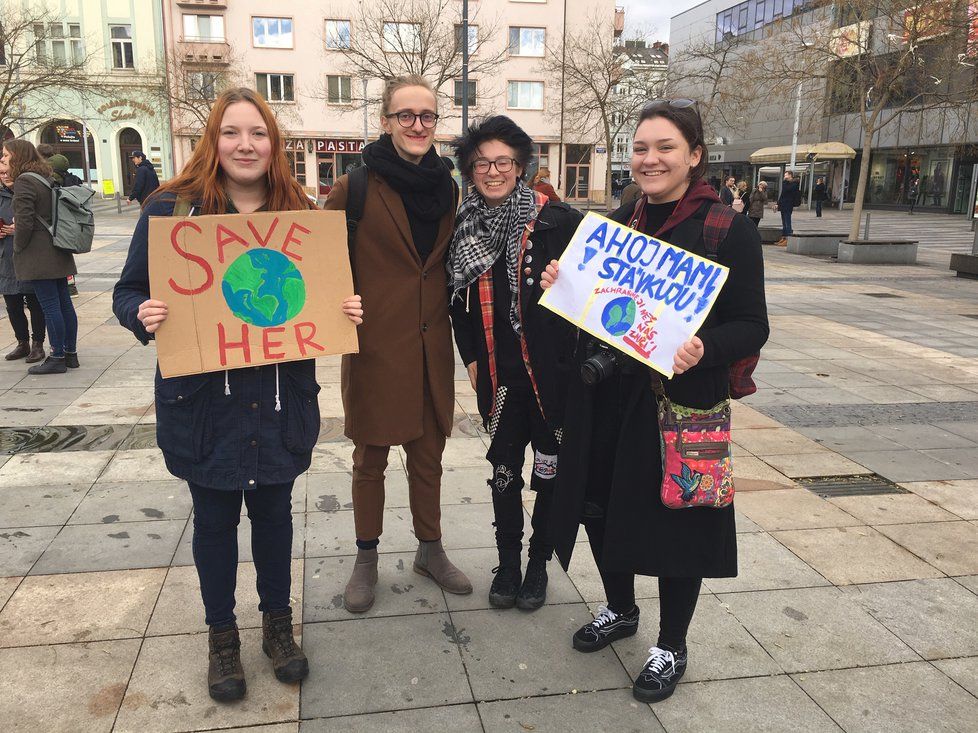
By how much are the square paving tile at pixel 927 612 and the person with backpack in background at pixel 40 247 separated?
6.60 m

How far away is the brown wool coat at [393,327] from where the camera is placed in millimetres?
2984

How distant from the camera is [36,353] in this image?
23.5 ft

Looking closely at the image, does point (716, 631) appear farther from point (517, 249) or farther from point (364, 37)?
point (364, 37)

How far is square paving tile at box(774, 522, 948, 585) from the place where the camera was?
354cm

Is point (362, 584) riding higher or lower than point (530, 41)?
lower

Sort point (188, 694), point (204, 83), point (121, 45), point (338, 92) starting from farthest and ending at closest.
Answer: point (338, 92) → point (121, 45) → point (204, 83) → point (188, 694)

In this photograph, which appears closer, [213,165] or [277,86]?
[213,165]

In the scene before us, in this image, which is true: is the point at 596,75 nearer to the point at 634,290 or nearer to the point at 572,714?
the point at 634,290

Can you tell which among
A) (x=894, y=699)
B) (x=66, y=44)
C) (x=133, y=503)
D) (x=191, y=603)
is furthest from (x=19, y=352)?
(x=66, y=44)

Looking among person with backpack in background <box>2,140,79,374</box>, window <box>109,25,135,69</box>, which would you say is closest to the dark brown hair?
person with backpack in background <box>2,140,79,374</box>

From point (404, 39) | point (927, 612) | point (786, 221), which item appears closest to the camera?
point (927, 612)

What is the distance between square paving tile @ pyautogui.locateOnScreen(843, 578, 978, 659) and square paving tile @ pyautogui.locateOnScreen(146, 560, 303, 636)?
2454 mm

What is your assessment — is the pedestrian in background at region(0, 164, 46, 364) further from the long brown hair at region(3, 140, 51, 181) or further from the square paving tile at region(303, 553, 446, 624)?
the square paving tile at region(303, 553, 446, 624)

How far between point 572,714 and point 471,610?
2.43 ft
